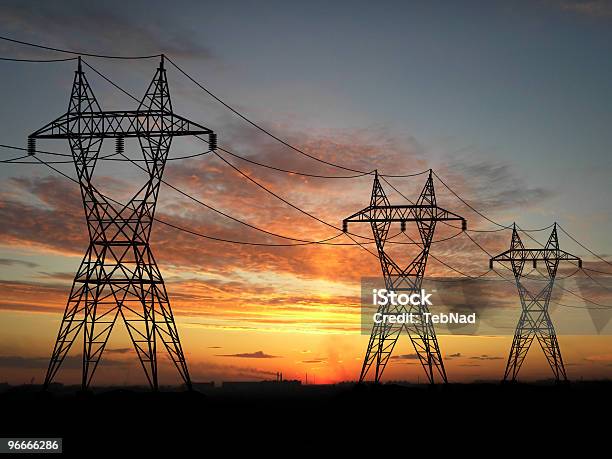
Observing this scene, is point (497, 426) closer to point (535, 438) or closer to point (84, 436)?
point (535, 438)

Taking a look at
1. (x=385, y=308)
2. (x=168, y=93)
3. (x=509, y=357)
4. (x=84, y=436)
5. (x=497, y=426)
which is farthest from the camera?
(x=509, y=357)

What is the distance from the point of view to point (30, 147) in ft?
175

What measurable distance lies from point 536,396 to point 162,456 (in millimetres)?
60100

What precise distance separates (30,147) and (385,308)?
31.6 meters

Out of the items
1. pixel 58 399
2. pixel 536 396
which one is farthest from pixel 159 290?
pixel 536 396

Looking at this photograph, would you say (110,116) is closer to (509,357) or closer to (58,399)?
(58,399)

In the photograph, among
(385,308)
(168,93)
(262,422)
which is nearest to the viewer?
(168,93)

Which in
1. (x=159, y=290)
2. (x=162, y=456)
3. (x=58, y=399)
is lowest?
(x=162, y=456)

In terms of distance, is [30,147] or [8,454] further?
[30,147]

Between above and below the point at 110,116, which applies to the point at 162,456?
below

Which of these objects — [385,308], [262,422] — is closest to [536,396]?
[385,308]

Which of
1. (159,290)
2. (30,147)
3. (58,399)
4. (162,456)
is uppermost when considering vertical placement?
(30,147)

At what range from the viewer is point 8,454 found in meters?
32.2

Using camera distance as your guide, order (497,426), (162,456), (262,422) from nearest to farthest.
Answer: (162,456) < (497,426) < (262,422)
